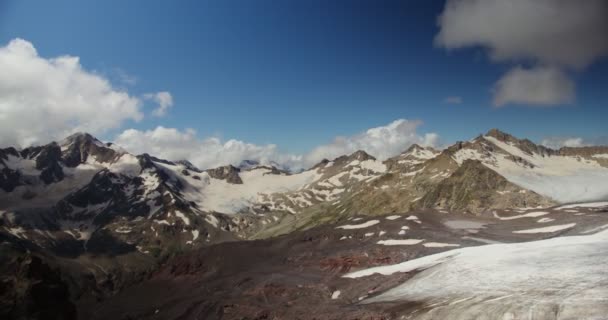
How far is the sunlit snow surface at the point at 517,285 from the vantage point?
20.7m

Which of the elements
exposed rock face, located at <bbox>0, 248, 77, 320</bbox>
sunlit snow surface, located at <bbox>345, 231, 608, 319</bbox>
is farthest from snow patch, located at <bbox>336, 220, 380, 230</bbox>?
exposed rock face, located at <bbox>0, 248, 77, 320</bbox>

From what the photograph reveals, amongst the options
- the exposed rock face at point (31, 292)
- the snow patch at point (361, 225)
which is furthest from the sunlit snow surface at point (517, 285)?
the snow patch at point (361, 225)

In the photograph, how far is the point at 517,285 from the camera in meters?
26.3

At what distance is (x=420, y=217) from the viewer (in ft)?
274

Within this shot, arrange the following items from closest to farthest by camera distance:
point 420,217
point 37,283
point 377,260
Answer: point 37,283 < point 377,260 < point 420,217

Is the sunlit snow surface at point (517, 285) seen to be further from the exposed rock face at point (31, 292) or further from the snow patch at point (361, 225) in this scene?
the snow patch at point (361, 225)

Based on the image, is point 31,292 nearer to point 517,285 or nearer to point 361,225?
point 517,285

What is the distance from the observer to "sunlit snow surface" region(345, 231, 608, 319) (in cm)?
2069

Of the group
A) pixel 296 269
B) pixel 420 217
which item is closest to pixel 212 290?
pixel 296 269

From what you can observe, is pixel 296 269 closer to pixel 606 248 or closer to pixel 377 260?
pixel 377 260

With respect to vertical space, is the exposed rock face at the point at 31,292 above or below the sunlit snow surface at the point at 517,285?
above

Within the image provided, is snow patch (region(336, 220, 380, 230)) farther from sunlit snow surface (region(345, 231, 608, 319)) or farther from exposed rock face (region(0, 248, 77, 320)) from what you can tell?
exposed rock face (region(0, 248, 77, 320))

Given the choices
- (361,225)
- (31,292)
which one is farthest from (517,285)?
(361,225)

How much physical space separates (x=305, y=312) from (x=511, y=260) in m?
18.5
